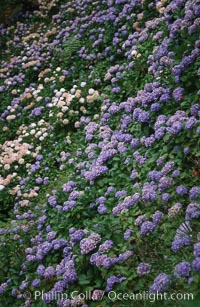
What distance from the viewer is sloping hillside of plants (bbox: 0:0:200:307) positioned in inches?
134

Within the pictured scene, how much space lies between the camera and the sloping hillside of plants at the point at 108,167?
341 centimetres

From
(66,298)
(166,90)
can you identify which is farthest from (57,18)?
(66,298)

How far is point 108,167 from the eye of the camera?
469cm

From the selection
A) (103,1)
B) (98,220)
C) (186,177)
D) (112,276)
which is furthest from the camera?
(103,1)

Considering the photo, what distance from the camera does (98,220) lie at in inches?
160

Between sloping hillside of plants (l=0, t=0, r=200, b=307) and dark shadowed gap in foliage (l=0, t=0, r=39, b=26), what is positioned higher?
dark shadowed gap in foliage (l=0, t=0, r=39, b=26)

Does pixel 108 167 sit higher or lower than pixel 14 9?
lower

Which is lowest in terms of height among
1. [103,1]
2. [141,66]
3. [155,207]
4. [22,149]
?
[22,149]

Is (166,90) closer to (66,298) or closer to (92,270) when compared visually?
(92,270)

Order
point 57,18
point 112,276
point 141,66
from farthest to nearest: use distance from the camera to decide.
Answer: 1. point 57,18
2. point 141,66
3. point 112,276

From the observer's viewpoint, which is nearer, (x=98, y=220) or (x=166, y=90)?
(x=98, y=220)

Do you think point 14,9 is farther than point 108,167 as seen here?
Yes

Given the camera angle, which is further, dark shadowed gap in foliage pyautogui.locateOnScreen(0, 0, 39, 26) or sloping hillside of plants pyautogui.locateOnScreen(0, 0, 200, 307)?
dark shadowed gap in foliage pyautogui.locateOnScreen(0, 0, 39, 26)

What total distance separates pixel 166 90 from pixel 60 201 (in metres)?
1.73
